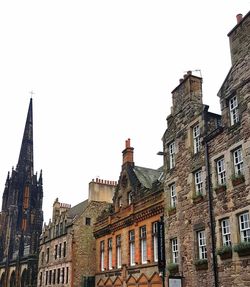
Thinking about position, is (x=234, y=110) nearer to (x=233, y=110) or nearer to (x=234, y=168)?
(x=233, y=110)

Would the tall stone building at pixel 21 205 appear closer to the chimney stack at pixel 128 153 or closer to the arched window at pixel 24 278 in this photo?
the arched window at pixel 24 278

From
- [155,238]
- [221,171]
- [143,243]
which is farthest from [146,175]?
[221,171]

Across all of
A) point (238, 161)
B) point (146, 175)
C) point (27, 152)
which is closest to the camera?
point (238, 161)

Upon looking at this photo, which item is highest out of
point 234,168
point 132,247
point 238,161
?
point 238,161

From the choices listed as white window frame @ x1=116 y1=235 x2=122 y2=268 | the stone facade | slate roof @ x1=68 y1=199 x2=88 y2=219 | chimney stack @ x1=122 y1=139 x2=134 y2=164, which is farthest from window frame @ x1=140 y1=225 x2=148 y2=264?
slate roof @ x1=68 y1=199 x2=88 y2=219

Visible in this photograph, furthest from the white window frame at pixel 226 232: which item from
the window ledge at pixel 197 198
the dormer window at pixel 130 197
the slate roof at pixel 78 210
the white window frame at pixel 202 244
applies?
the slate roof at pixel 78 210

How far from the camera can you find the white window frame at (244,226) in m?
19.9

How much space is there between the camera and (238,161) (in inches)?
843

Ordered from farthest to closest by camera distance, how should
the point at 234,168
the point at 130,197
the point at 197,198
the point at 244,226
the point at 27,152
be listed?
the point at 27,152 → the point at 130,197 → the point at 197,198 → the point at 234,168 → the point at 244,226

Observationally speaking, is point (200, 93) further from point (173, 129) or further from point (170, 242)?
point (170, 242)

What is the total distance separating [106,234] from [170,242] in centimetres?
1320

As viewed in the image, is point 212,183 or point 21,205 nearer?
point 212,183

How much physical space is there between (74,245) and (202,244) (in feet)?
74.2

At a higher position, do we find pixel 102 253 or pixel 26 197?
pixel 26 197
